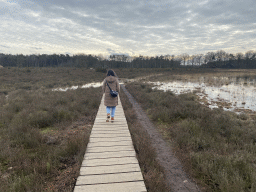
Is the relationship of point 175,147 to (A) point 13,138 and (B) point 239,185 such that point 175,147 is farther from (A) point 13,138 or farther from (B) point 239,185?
(A) point 13,138

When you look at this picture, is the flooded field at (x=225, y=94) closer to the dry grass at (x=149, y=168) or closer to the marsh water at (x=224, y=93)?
the marsh water at (x=224, y=93)

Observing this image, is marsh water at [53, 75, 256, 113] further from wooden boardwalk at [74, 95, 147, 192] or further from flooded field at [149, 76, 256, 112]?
wooden boardwalk at [74, 95, 147, 192]

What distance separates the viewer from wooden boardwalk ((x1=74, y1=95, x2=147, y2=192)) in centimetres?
250

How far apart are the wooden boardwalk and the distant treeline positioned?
74165mm

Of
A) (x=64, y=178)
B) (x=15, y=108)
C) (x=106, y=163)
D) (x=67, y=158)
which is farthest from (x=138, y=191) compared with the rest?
(x=15, y=108)

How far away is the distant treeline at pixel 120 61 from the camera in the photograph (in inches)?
3049

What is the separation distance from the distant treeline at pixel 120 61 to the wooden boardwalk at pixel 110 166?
7416 centimetres

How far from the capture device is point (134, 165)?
3.07 meters

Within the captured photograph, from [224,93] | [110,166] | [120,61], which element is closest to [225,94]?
[224,93]

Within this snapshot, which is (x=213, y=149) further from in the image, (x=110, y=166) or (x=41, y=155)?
(x=41, y=155)

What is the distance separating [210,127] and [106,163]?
16.1ft

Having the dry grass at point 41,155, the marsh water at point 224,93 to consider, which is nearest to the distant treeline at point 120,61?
the marsh water at point 224,93

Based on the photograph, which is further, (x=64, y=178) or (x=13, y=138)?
(x=13, y=138)

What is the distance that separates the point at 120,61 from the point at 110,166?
304ft
